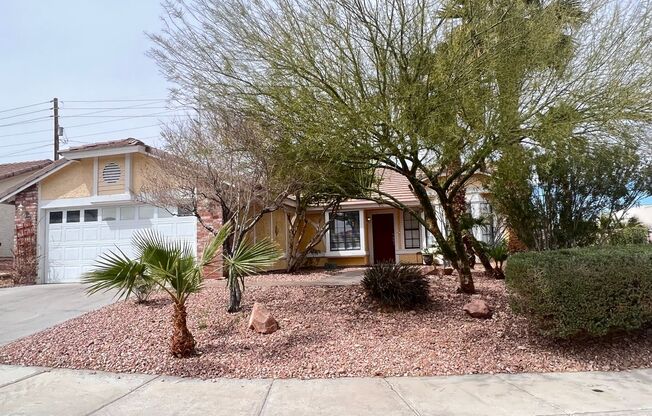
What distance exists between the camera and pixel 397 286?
866cm

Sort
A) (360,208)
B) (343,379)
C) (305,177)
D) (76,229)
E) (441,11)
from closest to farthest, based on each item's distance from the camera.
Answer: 1. (343,379)
2. (441,11)
3. (305,177)
4. (76,229)
5. (360,208)

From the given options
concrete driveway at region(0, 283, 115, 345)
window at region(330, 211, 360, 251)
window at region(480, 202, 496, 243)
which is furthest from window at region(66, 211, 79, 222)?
window at region(480, 202, 496, 243)

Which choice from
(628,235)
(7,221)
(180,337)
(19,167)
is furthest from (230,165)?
(19,167)

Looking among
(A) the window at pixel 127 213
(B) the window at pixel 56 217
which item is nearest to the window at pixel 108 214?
(A) the window at pixel 127 213

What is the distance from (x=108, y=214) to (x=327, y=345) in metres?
11.0

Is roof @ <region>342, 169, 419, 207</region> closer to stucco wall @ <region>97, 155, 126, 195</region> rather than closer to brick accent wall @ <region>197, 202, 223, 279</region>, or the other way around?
brick accent wall @ <region>197, 202, 223, 279</region>

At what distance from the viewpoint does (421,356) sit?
662 centimetres

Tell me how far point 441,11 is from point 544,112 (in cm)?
212

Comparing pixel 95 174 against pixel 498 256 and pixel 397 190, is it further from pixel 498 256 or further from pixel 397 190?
pixel 498 256

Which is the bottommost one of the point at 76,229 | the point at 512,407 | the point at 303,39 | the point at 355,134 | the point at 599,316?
the point at 512,407

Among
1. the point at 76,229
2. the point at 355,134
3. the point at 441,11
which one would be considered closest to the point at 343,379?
the point at 355,134

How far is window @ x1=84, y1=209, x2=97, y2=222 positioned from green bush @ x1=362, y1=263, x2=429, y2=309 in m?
10.5

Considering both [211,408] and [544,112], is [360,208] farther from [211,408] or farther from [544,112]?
[211,408]

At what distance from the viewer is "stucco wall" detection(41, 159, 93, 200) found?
1549cm
